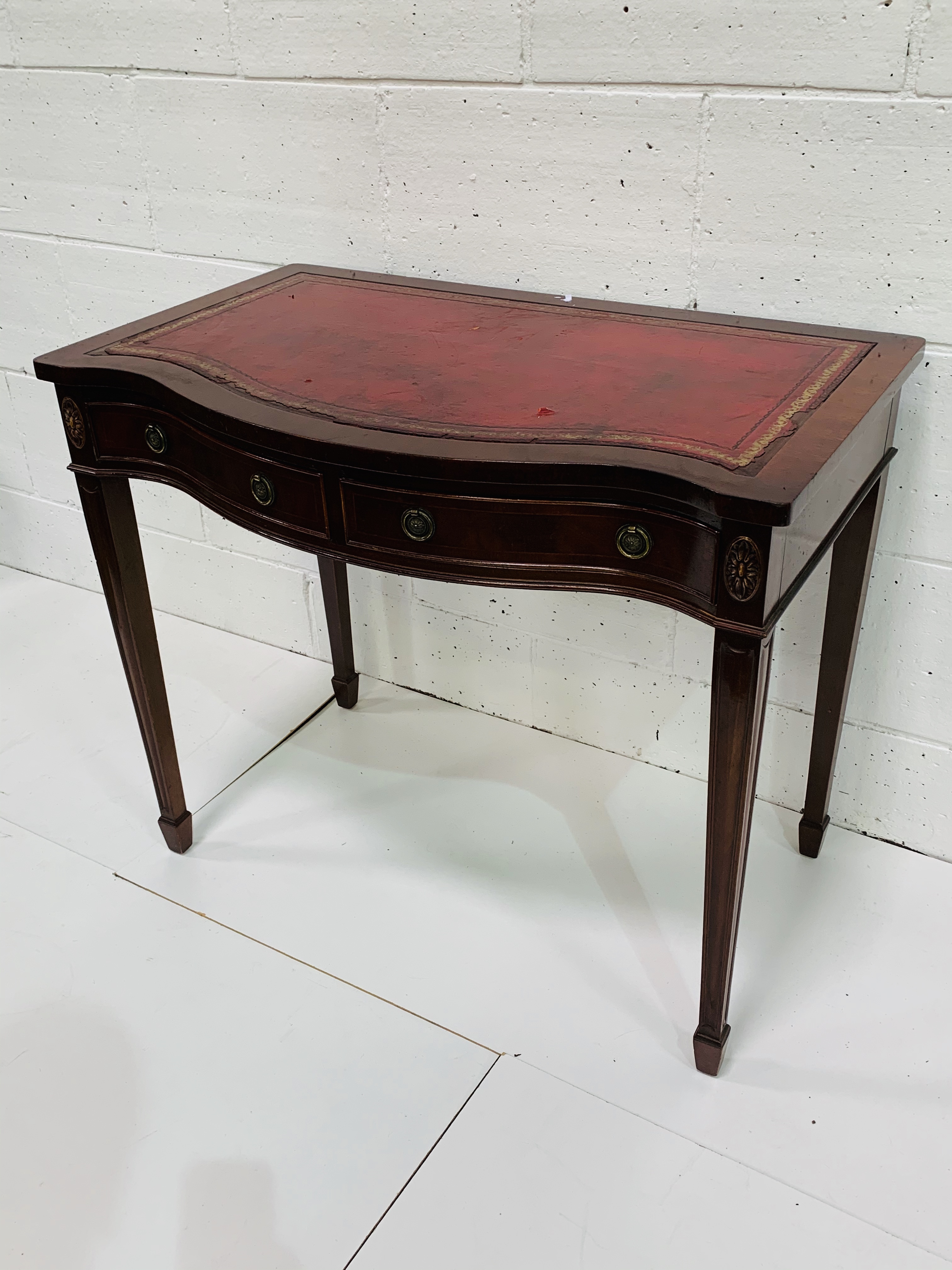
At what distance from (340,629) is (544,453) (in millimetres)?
1079

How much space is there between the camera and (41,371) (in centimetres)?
148

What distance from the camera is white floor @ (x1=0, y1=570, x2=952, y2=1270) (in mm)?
1296

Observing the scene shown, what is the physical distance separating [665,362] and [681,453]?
0.31 meters

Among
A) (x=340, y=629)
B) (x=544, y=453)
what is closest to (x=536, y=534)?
(x=544, y=453)

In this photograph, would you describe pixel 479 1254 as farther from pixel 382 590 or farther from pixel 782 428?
pixel 382 590

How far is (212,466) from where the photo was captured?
1.41 m

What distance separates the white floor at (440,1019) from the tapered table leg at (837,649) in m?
0.09

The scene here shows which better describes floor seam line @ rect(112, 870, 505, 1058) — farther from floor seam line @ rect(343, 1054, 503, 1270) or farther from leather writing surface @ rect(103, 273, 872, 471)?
leather writing surface @ rect(103, 273, 872, 471)

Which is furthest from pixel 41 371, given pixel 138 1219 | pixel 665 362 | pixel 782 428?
pixel 138 1219

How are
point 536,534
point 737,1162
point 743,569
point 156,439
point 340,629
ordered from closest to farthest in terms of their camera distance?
point 743,569 < point 536,534 < point 737,1162 < point 156,439 < point 340,629

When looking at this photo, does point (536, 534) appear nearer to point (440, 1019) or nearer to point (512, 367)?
point (512, 367)

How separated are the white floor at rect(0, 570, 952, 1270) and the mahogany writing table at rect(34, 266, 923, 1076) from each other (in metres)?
0.18

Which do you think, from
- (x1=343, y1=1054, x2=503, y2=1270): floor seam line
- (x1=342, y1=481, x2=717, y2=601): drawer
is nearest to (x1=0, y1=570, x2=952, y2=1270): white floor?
(x1=343, y1=1054, x2=503, y2=1270): floor seam line

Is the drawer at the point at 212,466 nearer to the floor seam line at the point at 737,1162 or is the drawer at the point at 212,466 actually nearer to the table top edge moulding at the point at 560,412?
the table top edge moulding at the point at 560,412
